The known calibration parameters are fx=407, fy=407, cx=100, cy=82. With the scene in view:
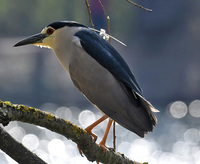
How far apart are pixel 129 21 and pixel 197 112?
3.81 m

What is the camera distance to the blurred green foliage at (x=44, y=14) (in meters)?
9.70

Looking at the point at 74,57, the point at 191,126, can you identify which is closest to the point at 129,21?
the point at 191,126

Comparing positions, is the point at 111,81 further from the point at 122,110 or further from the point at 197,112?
the point at 197,112

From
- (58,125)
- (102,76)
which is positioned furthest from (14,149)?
(102,76)

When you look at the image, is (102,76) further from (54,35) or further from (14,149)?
(14,149)

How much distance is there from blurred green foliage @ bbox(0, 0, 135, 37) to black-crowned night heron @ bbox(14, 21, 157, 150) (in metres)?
7.97

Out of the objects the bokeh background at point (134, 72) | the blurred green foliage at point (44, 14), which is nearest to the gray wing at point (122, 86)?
the bokeh background at point (134, 72)

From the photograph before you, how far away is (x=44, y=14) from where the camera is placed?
9.90m

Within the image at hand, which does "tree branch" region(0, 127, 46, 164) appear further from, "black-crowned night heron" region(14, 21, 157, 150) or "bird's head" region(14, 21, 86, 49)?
"bird's head" region(14, 21, 86, 49)

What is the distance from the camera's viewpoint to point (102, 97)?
156 centimetres

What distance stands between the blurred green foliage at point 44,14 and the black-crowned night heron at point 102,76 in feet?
26.1

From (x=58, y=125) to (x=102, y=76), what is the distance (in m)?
0.49

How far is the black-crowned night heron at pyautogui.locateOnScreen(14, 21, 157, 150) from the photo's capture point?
1526mm

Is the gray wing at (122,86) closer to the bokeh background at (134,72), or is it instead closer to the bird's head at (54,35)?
the bird's head at (54,35)
